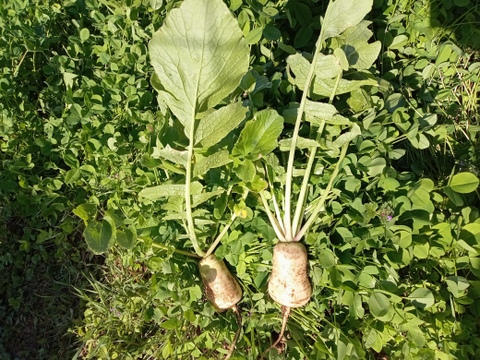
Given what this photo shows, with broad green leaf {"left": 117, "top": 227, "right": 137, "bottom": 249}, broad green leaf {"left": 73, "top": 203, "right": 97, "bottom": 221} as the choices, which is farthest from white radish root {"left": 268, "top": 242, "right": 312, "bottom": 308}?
broad green leaf {"left": 73, "top": 203, "right": 97, "bottom": 221}

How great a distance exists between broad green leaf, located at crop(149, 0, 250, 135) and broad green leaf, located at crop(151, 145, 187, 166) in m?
0.08

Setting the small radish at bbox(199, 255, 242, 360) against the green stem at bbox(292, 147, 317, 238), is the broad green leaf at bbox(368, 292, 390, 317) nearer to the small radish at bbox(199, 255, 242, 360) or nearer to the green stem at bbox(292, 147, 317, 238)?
the green stem at bbox(292, 147, 317, 238)

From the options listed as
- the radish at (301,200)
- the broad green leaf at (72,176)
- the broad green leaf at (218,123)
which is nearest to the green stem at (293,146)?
the radish at (301,200)

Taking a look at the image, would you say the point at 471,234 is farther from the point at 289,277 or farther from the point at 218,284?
the point at 218,284

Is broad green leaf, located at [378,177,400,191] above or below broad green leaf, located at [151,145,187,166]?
below

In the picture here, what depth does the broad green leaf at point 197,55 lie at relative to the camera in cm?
129

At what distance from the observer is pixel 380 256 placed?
5.29 ft

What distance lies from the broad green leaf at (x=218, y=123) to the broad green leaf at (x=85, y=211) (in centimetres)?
42

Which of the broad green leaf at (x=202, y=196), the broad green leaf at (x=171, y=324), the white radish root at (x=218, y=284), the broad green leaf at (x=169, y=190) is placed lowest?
the broad green leaf at (x=171, y=324)

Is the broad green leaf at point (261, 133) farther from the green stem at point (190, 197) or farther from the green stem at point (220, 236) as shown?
the green stem at point (220, 236)

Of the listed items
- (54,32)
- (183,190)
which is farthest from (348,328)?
(54,32)

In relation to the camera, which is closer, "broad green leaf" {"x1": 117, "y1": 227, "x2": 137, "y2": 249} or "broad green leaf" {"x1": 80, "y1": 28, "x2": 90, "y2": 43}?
"broad green leaf" {"x1": 117, "y1": 227, "x2": 137, "y2": 249}

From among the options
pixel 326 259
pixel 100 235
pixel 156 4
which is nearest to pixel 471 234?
pixel 326 259

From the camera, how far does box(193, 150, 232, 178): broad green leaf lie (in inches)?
56.4
